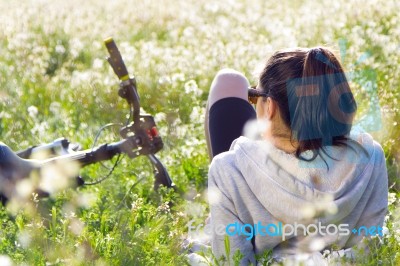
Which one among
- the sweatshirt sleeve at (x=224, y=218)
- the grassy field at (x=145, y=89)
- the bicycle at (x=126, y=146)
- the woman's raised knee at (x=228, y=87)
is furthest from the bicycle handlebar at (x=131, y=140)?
the sweatshirt sleeve at (x=224, y=218)

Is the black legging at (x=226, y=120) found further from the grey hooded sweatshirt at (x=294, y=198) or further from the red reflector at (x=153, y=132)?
the grey hooded sweatshirt at (x=294, y=198)

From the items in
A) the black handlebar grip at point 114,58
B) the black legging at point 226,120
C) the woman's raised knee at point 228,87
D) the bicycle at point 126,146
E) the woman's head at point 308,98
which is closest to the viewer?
the woman's head at point 308,98

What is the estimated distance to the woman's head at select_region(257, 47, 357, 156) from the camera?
3.02 metres

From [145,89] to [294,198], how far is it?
4.12 m

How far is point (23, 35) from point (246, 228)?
5785 mm

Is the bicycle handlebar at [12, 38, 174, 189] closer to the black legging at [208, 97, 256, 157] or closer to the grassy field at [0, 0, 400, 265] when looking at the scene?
the grassy field at [0, 0, 400, 265]

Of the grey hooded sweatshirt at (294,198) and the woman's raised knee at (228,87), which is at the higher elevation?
the woman's raised knee at (228,87)

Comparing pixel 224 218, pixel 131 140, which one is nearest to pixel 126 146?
pixel 131 140

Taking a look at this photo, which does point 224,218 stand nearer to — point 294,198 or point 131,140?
point 294,198

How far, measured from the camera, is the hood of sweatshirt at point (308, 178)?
3.08 metres

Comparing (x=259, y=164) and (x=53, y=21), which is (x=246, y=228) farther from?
(x=53, y=21)

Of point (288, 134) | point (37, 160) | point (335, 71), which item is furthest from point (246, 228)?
point (37, 160)

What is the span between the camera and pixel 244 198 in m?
3.21

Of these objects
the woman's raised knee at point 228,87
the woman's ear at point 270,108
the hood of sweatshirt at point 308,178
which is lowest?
the hood of sweatshirt at point 308,178
